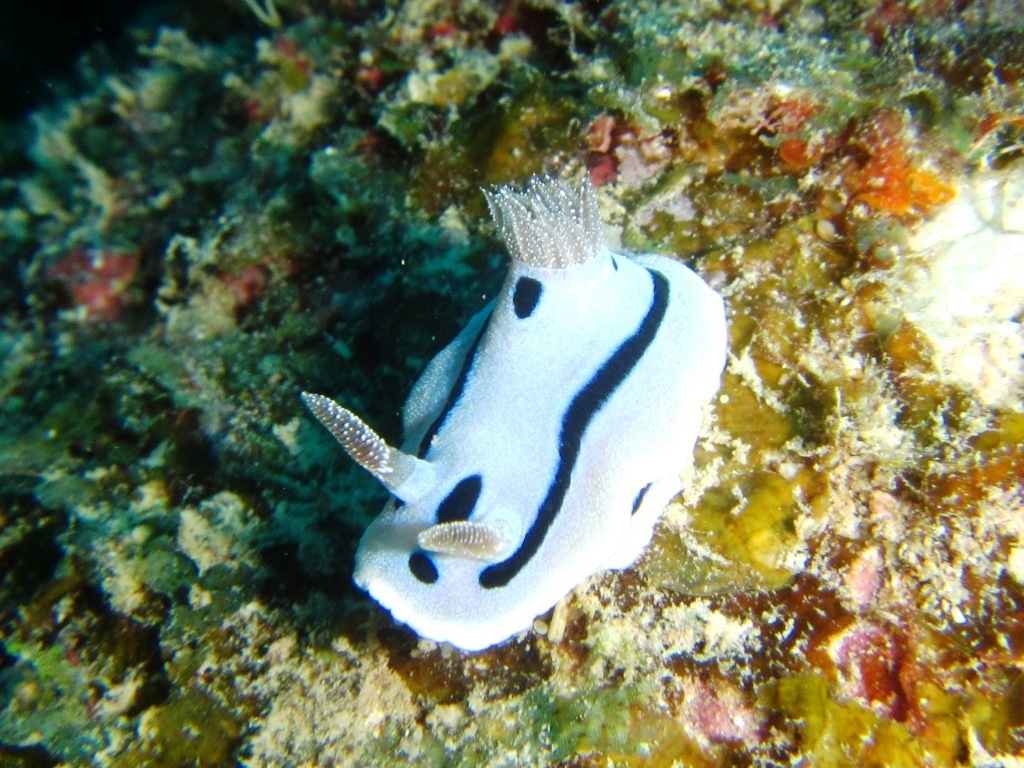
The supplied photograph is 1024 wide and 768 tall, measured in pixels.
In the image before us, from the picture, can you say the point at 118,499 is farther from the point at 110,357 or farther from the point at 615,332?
the point at 615,332

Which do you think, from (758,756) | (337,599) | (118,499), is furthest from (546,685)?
(118,499)

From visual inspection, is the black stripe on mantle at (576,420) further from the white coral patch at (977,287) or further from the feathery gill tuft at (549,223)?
the white coral patch at (977,287)

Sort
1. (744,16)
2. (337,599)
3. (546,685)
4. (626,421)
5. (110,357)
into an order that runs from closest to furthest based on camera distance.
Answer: (626,421), (546,685), (337,599), (744,16), (110,357)

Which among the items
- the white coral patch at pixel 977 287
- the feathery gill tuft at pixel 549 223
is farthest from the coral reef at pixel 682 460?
the feathery gill tuft at pixel 549 223

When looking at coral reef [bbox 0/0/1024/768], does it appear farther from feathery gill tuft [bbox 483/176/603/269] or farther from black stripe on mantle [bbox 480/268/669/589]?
feathery gill tuft [bbox 483/176/603/269]

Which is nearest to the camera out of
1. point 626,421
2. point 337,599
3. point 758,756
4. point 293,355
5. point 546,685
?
point 626,421

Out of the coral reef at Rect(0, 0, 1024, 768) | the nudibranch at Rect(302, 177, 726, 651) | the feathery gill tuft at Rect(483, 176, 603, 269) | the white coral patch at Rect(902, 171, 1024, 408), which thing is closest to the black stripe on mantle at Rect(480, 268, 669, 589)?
the nudibranch at Rect(302, 177, 726, 651)
